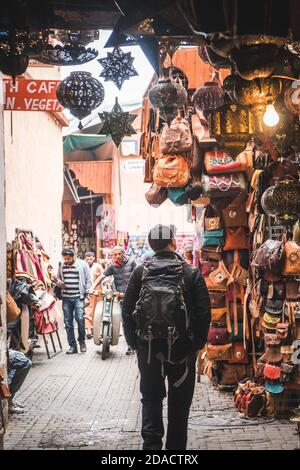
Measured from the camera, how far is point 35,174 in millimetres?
15445

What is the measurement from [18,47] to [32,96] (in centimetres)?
297

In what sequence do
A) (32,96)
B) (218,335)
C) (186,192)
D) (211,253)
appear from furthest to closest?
(211,253) → (218,335) → (186,192) → (32,96)

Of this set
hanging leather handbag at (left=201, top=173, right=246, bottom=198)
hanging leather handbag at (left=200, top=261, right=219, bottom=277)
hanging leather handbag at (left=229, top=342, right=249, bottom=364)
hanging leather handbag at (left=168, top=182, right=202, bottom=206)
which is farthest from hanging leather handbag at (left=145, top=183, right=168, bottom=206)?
hanging leather handbag at (left=229, top=342, right=249, bottom=364)

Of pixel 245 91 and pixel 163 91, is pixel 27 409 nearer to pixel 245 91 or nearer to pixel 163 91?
pixel 163 91

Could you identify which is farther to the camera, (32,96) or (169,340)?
(32,96)

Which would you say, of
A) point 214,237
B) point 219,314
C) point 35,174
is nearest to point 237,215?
point 214,237

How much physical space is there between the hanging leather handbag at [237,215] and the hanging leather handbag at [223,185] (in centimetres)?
72

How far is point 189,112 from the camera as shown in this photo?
8.59m

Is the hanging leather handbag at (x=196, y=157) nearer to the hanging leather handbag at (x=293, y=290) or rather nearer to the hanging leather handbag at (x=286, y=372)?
the hanging leather handbag at (x=293, y=290)

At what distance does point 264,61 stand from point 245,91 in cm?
70

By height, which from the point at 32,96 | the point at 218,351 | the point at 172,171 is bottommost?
the point at 218,351

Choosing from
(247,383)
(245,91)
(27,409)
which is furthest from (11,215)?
(245,91)

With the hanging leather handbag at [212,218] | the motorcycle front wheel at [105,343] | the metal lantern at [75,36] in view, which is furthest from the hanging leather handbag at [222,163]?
the motorcycle front wheel at [105,343]

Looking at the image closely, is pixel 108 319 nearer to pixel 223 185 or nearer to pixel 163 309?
pixel 223 185
